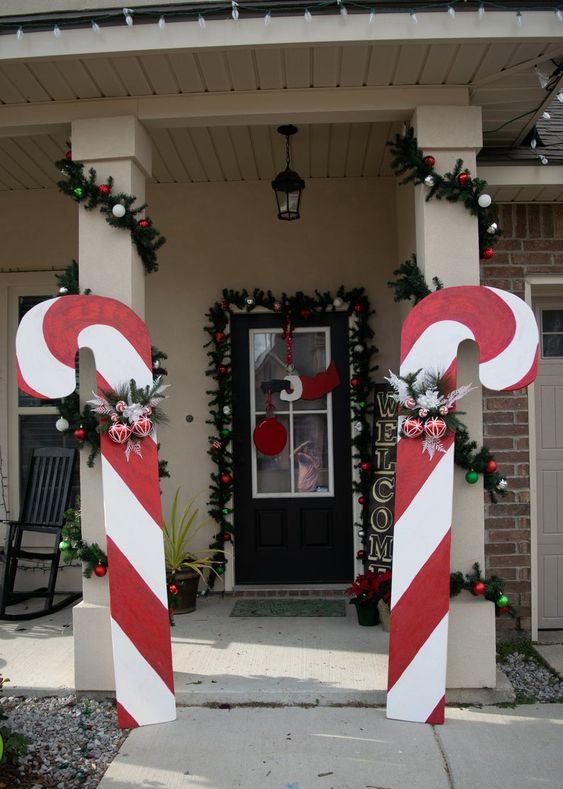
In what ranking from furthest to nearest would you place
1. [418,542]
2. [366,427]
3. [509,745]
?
[366,427], [418,542], [509,745]

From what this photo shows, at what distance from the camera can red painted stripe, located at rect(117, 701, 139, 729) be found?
142 inches

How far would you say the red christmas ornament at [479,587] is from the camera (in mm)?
3826

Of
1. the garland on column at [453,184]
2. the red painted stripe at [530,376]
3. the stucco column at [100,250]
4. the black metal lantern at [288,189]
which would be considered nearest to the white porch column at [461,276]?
the garland on column at [453,184]

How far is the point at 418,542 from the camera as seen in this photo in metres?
3.70

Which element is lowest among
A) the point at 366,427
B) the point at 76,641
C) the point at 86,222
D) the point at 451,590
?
the point at 76,641

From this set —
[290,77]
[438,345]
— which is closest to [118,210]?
[290,77]

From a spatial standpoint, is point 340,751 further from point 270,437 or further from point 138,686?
point 270,437

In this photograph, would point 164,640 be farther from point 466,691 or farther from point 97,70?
point 97,70

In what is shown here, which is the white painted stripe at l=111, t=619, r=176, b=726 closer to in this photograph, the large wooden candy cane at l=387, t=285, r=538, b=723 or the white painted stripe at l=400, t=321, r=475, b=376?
the large wooden candy cane at l=387, t=285, r=538, b=723

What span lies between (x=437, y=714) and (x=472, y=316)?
1.91m

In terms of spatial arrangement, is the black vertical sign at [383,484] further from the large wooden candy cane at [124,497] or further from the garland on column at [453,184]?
the large wooden candy cane at [124,497]

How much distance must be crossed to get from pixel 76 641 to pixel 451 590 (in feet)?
6.33

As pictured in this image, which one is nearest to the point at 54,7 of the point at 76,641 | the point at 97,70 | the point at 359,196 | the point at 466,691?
the point at 97,70

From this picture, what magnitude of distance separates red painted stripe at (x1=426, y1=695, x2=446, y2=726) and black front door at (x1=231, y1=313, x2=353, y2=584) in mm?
2088
